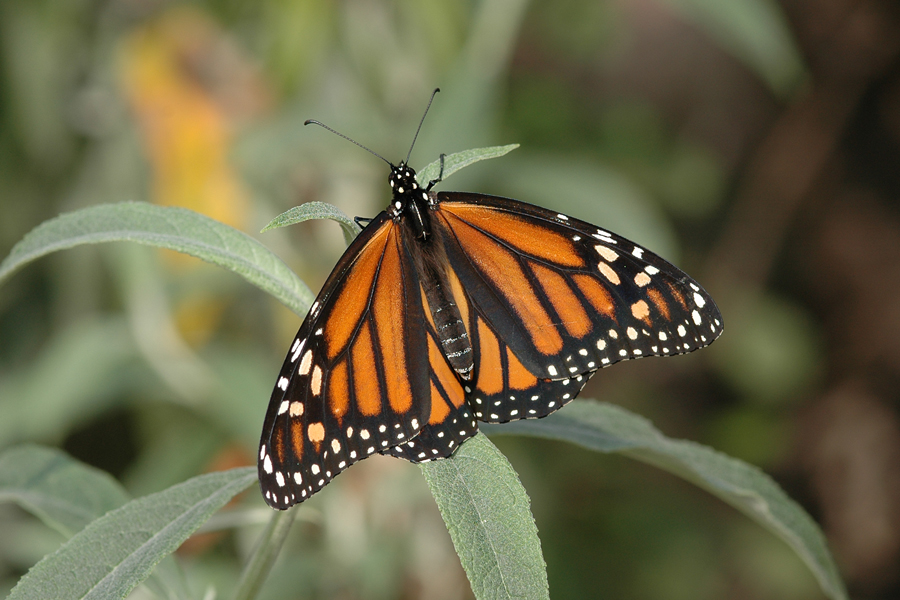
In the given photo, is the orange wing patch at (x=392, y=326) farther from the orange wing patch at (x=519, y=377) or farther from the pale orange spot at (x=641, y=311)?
the pale orange spot at (x=641, y=311)

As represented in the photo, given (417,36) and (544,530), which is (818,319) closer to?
(544,530)

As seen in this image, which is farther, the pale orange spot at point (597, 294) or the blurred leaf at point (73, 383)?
the blurred leaf at point (73, 383)

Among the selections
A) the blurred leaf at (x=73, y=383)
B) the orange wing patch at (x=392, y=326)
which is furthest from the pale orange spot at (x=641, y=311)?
the blurred leaf at (x=73, y=383)

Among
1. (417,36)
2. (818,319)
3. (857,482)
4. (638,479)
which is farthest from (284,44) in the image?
(857,482)

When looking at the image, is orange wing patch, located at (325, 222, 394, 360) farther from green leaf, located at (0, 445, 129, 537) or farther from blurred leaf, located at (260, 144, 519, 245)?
green leaf, located at (0, 445, 129, 537)

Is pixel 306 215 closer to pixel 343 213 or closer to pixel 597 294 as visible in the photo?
pixel 343 213

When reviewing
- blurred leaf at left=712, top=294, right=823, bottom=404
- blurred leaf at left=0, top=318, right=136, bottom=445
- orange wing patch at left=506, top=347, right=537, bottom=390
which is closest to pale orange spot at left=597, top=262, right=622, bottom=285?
orange wing patch at left=506, top=347, right=537, bottom=390
